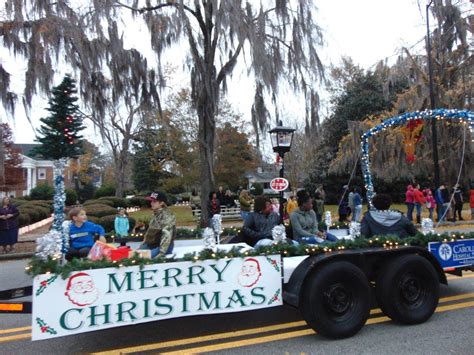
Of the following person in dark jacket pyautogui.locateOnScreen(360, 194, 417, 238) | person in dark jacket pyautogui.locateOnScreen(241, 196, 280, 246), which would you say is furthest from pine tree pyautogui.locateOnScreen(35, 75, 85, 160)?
person in dark jacket pyautogui.locateOnScreen(360, 194, 417, 238)

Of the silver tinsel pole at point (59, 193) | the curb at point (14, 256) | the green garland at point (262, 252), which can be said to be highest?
the silver tinsel pole at point (59, 193)

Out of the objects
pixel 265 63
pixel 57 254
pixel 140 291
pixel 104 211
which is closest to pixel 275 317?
pixel 140 291

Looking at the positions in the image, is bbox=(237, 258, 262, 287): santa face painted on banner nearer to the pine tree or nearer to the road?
the road

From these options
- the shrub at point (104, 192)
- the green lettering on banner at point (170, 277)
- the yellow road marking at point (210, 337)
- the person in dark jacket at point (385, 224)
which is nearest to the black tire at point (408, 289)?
the person in dark jacket at point (385, 224)

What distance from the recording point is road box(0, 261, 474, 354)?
4082mm

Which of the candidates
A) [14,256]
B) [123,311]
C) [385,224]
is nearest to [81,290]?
[123,311]

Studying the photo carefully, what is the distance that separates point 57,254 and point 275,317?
2.67 m

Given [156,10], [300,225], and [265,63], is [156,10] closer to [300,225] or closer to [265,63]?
[265,63]

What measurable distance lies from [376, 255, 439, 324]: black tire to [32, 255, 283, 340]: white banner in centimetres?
121

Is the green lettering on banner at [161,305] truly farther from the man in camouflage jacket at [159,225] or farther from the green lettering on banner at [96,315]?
the man in camouflage jacket at [159,225]

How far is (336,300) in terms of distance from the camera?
4441 millimetres

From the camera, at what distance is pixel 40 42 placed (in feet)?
38.1

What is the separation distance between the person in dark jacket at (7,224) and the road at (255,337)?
7305mm

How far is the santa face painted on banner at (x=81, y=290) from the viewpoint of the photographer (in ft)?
12.2
